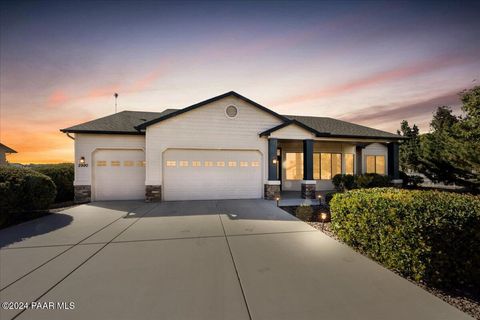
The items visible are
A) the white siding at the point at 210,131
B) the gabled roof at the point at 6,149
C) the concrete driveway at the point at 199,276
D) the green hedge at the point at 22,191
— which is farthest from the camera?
the gabled roof at the point at 6,149

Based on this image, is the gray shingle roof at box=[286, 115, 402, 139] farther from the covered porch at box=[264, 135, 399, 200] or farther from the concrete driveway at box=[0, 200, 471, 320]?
the concrete driveway at box=[0, 200, 471, 320]

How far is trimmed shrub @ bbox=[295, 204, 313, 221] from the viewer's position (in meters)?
6.91

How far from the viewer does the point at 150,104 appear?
13766mm

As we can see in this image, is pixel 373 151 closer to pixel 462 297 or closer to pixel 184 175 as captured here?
pixel 462 297

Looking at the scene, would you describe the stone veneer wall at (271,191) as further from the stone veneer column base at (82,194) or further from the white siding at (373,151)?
the stone veneer column base at (82,194)

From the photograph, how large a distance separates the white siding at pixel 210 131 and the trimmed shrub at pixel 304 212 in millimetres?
2919

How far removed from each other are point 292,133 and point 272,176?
275 cm

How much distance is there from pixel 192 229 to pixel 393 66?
11688mm

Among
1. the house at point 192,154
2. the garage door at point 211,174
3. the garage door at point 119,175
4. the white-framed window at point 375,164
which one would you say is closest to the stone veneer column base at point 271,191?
the house at point 192,154

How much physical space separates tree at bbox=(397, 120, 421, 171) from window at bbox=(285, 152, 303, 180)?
10069 millimetres

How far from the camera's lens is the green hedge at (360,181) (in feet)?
35.8

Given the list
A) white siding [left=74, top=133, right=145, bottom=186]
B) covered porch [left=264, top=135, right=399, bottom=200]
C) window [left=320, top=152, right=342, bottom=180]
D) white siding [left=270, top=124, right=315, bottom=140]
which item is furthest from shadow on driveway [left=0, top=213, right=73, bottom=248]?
window [left=320, top=152, right=342, bottom=180]

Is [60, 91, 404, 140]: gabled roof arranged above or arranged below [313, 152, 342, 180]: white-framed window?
above

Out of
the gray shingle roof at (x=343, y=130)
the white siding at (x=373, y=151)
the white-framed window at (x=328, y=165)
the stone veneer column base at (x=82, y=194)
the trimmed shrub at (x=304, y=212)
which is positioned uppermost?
the gray shingle roof at (x=343, y=130)
